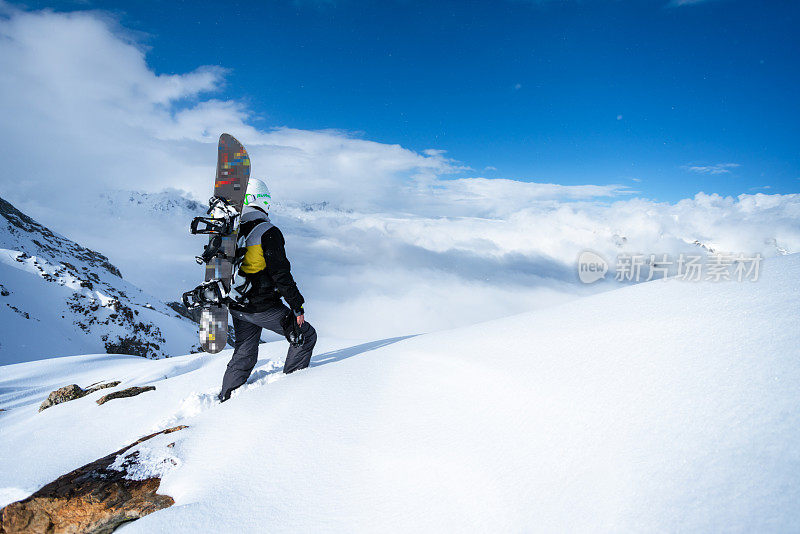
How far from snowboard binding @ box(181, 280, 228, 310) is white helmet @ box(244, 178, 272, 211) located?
1247 millimetres

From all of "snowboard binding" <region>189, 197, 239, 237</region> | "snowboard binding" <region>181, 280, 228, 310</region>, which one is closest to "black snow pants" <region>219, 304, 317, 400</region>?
"snowboard binding" <region>181, 280, 228, 310</region>

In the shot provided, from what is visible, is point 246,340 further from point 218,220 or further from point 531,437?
point 531,437

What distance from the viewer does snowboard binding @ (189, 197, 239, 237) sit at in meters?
4.79

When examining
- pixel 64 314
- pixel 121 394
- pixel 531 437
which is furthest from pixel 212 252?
pixel 64 314

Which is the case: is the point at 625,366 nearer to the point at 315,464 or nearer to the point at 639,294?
the point at 639,294

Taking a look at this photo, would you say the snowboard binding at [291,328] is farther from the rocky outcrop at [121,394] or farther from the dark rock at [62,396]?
the dark rock at [62,396]

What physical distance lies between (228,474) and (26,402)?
965 centimetres

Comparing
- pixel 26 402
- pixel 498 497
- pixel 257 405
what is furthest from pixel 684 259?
pixel 26 402

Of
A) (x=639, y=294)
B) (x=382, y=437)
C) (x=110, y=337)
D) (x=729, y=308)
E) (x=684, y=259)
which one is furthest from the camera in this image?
(x=110, y=337)

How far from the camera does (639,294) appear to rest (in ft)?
15.6

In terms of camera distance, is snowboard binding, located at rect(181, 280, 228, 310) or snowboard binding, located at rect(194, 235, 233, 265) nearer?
snowboard binding, located at rect(194, 235, 233, 265)

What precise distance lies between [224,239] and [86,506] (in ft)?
9.98

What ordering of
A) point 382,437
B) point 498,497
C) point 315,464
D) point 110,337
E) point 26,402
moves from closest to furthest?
point 498,497, point 315,464, point 382,437, point 26,402, point 110,337

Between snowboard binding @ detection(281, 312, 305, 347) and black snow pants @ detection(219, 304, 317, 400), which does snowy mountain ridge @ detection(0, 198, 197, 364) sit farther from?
snowboard binding @ detection(281, 312, 305, 347)
